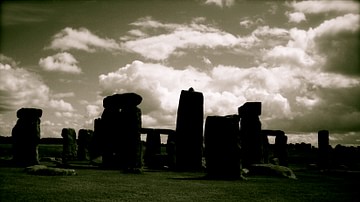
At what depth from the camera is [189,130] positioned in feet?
62.6

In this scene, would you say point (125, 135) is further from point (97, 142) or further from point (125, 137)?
point (97, 142)

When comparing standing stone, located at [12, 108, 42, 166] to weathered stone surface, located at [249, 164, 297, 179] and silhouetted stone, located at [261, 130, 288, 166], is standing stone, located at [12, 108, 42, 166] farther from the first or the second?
silhouetted stone, located at [261, 130, 288, 166]

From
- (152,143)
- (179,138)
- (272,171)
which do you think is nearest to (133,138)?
(179,138)

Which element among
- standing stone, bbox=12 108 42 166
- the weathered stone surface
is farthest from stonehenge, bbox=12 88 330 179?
the weathered stone surface

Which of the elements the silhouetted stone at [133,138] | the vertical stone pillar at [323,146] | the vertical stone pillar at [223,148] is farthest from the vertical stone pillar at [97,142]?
the vertical stone pillar at [323,146]

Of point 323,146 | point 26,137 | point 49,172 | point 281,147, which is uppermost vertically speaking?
point 26,137

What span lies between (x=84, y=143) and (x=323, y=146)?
57.4 ft

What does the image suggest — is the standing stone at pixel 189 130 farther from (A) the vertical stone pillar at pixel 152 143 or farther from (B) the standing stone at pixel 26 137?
(B) the standing stone at pixel 26 137

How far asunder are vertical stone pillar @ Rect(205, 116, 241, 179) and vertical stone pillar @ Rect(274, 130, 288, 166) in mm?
14681

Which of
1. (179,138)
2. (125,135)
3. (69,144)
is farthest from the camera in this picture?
(69,144)

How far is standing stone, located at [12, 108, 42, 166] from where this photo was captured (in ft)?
55.7

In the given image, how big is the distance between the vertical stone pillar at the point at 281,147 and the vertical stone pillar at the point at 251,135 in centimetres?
657

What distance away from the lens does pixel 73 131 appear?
2858cm

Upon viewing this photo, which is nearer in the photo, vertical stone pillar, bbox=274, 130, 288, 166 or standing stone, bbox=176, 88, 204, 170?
standing stone, bbox=176, 88, 204, 170
